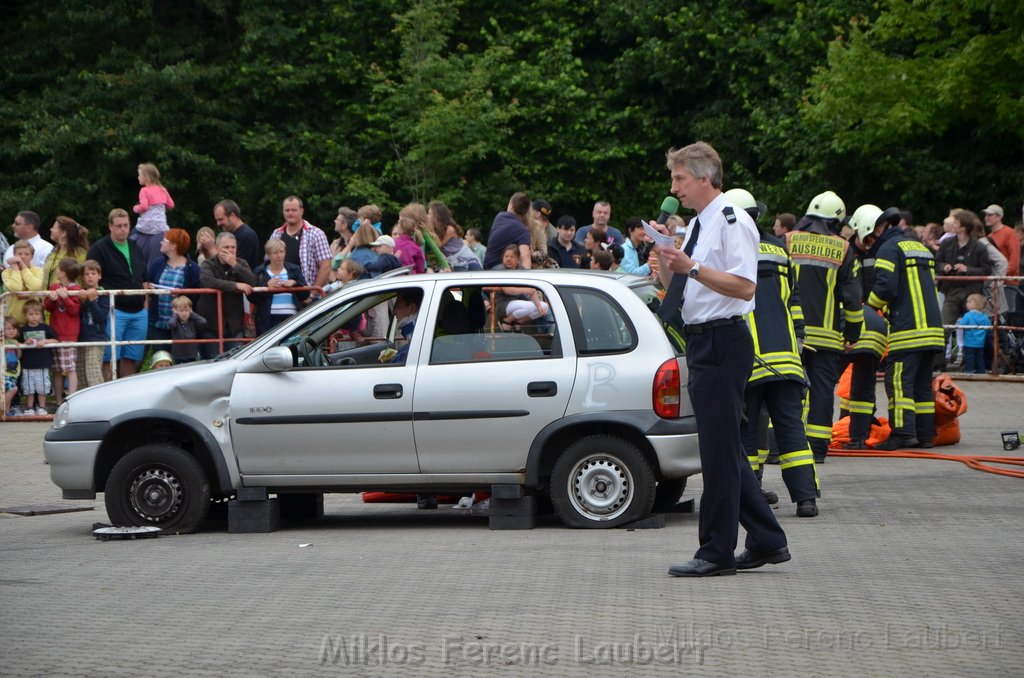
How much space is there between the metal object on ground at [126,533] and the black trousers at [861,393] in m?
6.64

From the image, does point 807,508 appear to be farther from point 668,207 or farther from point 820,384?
point 668,207

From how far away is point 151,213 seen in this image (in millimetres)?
18688

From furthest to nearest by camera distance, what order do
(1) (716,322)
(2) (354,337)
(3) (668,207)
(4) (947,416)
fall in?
(4) (947,416) → (2) (354,337) → (3) (668,207) → (1) (716,322)

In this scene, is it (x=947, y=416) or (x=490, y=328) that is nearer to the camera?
(x=490, y=328)

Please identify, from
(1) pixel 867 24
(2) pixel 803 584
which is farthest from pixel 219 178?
(2) pixel 803 584

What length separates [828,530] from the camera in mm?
9758

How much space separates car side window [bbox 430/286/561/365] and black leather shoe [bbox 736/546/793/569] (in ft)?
7.52

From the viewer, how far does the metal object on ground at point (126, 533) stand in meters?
9.98

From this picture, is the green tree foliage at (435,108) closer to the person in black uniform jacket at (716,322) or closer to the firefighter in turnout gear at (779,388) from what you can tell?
the firefighter in turnout gear at (779,388)

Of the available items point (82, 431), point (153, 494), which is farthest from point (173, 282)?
point (153, 494)

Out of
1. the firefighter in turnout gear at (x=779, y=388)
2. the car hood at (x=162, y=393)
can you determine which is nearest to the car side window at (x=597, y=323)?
the firefighter in turnout gear at (x=779, y=388)

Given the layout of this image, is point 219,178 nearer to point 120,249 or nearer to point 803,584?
point 120,249

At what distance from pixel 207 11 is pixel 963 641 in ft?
104

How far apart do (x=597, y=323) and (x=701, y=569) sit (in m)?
2.42
